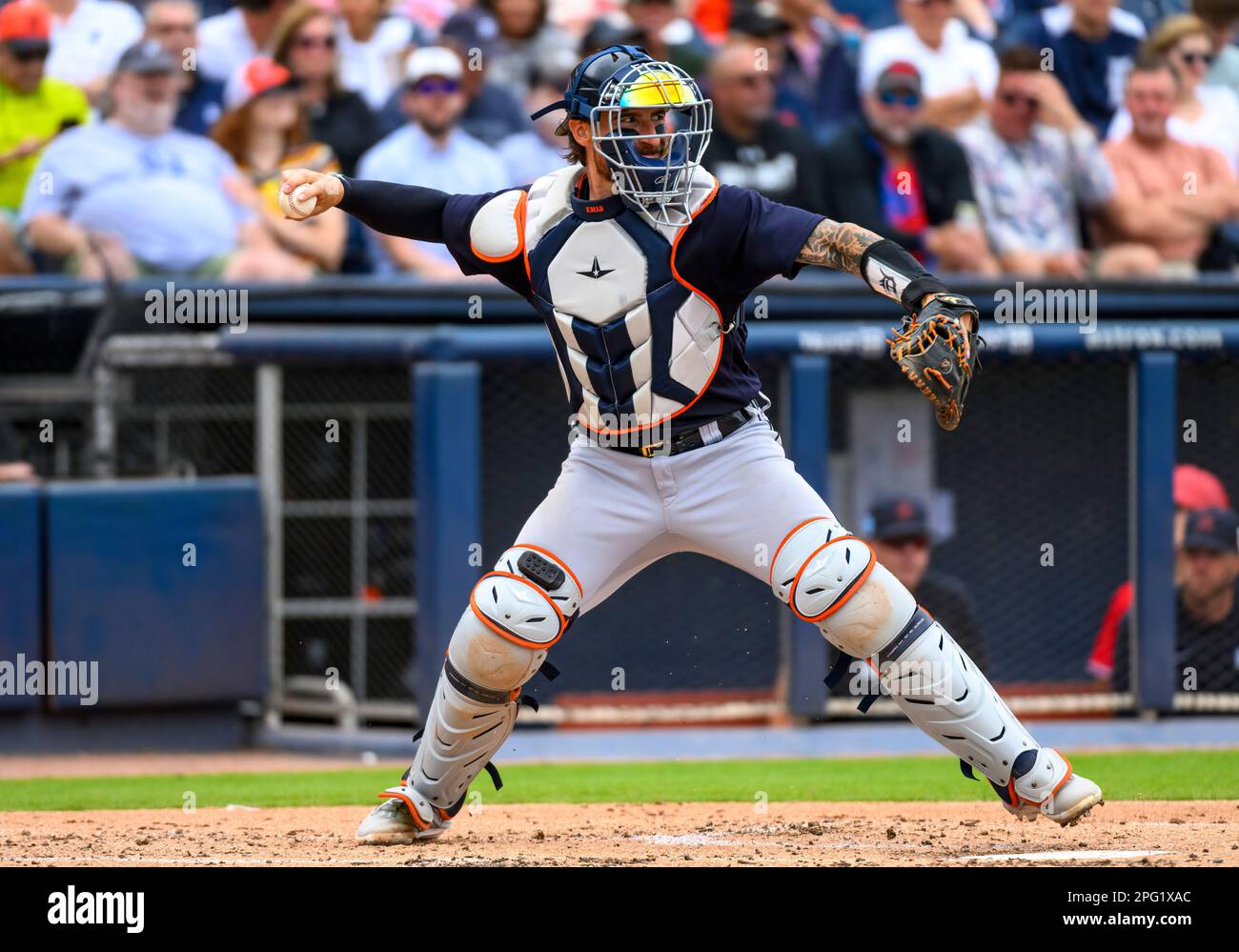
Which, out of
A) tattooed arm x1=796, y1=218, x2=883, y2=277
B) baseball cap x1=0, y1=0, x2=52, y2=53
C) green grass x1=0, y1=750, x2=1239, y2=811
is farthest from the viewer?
baseball cap x1=0, y1=0, x2=52, y2=53

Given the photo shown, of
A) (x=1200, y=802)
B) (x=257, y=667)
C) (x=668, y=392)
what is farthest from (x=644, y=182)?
(x=257, y=667)

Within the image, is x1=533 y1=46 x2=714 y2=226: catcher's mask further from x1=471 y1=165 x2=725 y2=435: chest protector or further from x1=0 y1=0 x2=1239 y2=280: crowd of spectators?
x1=0 y1=0 x2=1239 y2=280: crowd of spectators

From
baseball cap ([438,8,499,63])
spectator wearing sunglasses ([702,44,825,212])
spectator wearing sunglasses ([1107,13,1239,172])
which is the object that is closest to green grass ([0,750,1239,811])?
spectator wearing sunglasses ([702,44,825,212])

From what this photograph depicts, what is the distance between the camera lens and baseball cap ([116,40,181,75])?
8211 mm

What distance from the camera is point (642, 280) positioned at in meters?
4.21

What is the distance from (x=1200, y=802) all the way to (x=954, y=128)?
13.9 ft

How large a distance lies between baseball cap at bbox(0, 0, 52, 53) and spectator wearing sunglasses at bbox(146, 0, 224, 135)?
496 mm

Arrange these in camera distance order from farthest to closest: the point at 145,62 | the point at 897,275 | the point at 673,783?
the point at 145,62, the point at 673,783, the point at 897,275

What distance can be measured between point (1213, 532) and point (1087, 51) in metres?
2.84

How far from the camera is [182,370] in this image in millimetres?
8383

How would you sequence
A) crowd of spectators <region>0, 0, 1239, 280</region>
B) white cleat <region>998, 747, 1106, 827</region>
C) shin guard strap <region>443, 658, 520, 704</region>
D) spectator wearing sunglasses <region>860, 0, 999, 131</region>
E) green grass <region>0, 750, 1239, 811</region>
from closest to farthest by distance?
white cleat <region>998, 747, 1106, 827</region>, shin guard strap <region>443, 658, 520, 704</region>, green grass <region>0, 750, 1239, 811</region>, crowd of spectators <region>0, 0, 1239, 280</region>, spectator wearing sunglasses <region>860, 0, 999, 131</region>

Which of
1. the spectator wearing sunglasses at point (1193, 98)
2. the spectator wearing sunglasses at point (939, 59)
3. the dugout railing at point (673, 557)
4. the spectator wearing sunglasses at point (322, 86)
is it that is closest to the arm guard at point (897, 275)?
the dugout railing at point (673, 557)

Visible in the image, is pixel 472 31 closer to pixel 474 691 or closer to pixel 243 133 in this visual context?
pixel 243 133

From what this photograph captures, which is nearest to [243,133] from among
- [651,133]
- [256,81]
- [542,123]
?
[256,81]
